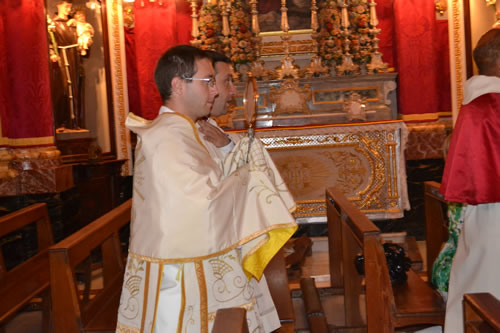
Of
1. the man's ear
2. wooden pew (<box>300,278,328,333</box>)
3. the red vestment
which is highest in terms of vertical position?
the man's ear

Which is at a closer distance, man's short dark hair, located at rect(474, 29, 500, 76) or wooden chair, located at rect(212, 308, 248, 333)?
wooden chair, located at rect(212, 308, 248, 333)

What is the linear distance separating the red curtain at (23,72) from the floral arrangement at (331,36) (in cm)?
373

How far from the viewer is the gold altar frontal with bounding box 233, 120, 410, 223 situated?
6.51 m

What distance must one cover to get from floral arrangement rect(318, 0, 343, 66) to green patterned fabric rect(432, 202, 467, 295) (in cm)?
503

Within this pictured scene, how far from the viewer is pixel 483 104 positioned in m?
2.75

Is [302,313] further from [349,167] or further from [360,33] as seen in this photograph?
[360,33]

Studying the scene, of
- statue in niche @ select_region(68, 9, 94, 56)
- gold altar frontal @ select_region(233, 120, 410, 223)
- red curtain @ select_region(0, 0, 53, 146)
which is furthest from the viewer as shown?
statue in niche @ select_region(68, 9, 94, 56)

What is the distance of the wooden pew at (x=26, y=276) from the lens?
330cm

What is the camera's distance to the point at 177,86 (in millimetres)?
2377

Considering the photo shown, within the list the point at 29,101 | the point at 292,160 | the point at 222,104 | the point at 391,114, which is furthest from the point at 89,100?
the point at 222,104

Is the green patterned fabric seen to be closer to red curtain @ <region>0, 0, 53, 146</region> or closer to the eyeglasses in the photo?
the eyeglasses

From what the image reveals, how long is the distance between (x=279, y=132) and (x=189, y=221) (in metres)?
4.42

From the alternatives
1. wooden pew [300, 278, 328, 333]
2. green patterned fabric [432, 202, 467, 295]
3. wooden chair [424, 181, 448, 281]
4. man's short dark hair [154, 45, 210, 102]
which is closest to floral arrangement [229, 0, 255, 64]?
wooden pew [300, 278, 328, 333]

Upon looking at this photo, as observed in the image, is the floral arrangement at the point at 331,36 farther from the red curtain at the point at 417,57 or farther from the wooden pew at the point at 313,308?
the wooden pew at the point at 313,308
